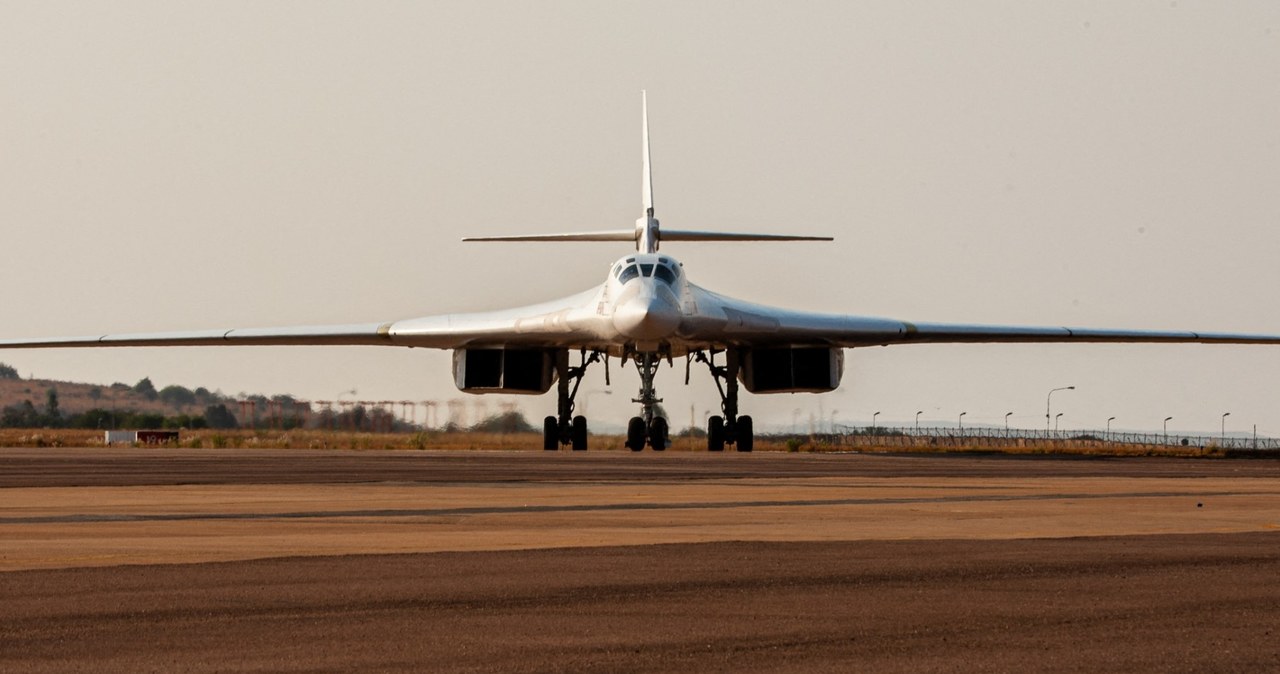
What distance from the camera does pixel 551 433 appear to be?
30453 millimetres

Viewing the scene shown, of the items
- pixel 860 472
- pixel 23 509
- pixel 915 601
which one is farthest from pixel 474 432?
pixel 915 601

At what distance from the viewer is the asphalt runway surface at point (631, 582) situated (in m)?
4.53

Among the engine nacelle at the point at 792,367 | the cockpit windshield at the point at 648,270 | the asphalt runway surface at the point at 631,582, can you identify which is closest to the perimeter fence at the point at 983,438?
the engine nacelle at the point at 792,367

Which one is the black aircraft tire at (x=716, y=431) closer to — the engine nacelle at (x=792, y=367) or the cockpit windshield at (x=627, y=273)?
the engine nacelle at (x=792, y=367)

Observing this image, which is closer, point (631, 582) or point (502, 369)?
point (631, 582)

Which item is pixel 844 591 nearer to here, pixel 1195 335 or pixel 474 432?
pixel 1195 335

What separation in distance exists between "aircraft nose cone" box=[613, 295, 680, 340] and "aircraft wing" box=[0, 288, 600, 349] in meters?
1.83

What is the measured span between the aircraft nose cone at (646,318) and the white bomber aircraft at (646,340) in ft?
0.41

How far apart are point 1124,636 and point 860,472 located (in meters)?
12.6

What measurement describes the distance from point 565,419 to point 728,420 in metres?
2.86

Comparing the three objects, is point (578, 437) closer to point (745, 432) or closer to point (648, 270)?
point (745, 432)

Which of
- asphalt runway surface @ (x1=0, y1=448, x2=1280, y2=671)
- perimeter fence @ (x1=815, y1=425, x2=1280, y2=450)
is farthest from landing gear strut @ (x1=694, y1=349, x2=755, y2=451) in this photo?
asphalt runway surface @ (x1=0, y1=448, x2=1280, y2=671)

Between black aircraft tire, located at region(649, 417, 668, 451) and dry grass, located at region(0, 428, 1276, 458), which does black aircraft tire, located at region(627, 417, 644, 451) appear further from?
dry grass, located at region(0, 428, 1276, 458)

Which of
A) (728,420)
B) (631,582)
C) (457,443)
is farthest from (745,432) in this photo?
(631,582)
